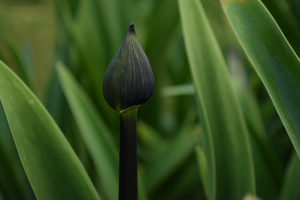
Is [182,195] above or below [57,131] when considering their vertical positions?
below

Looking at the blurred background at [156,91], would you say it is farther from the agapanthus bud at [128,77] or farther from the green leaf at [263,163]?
the agapanthus bud at [128,77]

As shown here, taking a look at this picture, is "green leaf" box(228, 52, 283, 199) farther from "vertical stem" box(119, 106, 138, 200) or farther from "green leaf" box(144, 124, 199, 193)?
"vertical stem" box(119, 106, 138, 200)

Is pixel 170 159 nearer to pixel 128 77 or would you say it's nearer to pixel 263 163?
pixel 263 163

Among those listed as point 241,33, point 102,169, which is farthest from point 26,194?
point 241,33

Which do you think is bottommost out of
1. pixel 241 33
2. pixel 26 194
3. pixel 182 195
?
pixel 182 195

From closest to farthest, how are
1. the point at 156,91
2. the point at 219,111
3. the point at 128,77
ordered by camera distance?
1. the point at 128,77
2. the point at 219,111
3. the point at 156,91

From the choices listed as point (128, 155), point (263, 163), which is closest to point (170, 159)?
point (263, 163)

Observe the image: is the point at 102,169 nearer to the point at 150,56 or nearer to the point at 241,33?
the point at 241,33

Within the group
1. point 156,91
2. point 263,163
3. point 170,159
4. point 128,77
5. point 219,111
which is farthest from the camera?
point 156,91
